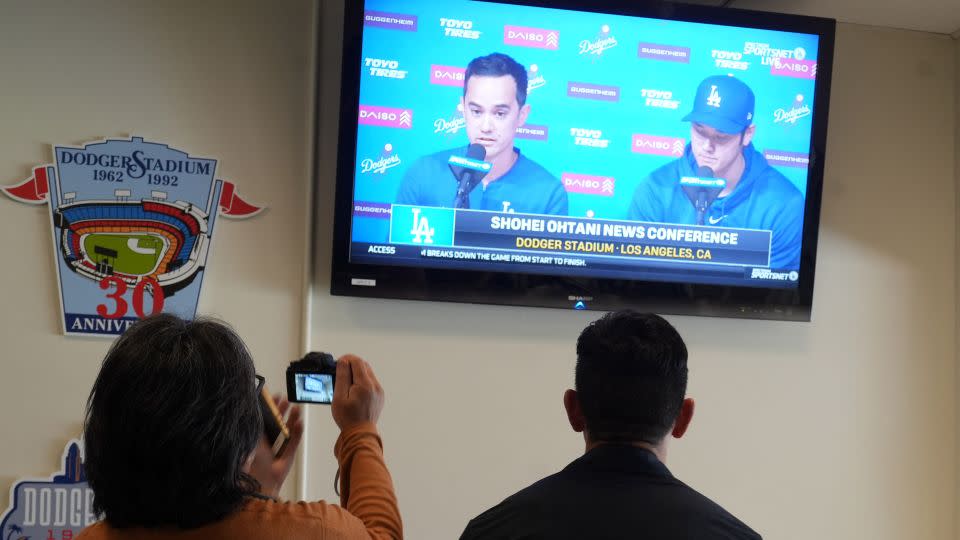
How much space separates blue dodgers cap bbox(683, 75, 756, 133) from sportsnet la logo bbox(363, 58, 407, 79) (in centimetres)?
97

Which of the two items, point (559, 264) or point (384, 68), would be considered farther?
point (559, 264)

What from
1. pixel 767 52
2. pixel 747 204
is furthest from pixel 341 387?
pixel 767 52

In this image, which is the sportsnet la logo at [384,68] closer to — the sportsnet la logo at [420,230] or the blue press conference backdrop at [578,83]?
the blue press conference backdrop at [578,83]

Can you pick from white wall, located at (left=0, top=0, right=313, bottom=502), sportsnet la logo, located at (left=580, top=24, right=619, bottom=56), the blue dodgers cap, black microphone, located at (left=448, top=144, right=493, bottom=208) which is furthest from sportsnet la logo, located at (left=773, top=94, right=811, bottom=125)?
white wall, located at (left=0, top=0, right=313, bottom=502)

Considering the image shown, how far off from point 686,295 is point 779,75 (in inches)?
32.3

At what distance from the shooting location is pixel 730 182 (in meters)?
3.07

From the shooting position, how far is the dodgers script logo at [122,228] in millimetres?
2877

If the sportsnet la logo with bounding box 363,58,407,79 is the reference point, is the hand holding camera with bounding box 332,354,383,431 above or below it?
below

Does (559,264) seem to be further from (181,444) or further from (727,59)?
(181,444)

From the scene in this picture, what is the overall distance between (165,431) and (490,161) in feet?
6.03

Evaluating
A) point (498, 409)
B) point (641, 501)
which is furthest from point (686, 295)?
point (641, 501)

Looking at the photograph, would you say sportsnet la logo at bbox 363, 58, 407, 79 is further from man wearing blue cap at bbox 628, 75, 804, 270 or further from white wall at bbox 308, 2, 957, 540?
man wearing blue cap at bbox 628, 75, 804, 270

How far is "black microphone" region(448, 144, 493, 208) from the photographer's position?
294 cm

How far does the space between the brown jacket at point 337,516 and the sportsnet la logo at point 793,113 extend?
2075 mm
